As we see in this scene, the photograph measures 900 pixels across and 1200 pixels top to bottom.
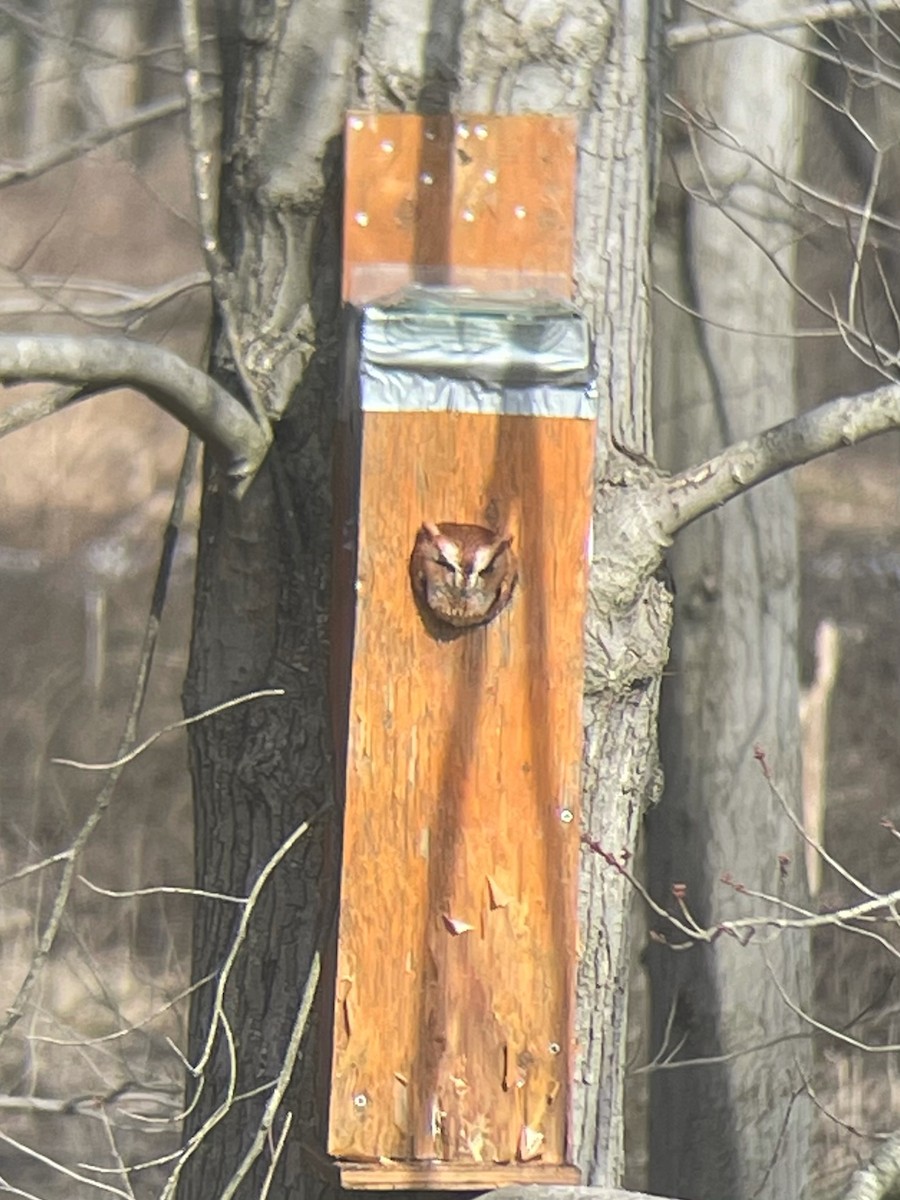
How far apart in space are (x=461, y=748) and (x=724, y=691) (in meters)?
3.48

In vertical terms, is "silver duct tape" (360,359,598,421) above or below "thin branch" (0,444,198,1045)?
above

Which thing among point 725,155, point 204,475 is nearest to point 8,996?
point 725,155

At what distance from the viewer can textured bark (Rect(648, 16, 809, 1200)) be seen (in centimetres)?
549

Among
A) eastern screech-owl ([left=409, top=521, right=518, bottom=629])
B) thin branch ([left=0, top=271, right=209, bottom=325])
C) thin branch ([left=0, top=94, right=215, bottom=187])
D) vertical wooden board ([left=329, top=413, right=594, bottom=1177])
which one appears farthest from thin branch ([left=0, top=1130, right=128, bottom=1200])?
thin branch ([left=0, top=94, right=215, bottom=187])

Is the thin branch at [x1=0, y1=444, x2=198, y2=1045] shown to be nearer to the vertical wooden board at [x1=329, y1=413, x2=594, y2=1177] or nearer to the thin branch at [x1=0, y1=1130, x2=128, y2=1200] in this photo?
the thin branch at [x1=0, y1=1130, x2=128, y2=1200]

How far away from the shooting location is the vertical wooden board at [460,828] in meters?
2.09

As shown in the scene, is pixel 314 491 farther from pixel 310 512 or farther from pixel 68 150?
pixel 68 150

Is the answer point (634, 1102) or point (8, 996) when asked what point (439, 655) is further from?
point (8, 996)

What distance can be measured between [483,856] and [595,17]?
119 cm

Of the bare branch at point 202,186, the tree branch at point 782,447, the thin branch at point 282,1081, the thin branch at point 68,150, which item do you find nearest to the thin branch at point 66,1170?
the thin branch at point 282,1081

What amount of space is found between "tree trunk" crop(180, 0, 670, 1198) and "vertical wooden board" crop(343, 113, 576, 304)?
0.23m

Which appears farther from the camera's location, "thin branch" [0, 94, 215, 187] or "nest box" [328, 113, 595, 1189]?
"thin branch" [0, 94, 215, 187]

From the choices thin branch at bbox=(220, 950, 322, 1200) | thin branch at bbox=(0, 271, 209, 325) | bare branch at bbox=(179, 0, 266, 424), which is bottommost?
thin branch at bbox=(220, 950, 322, 1200)

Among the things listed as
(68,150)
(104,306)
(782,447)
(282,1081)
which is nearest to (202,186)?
(782,447)
